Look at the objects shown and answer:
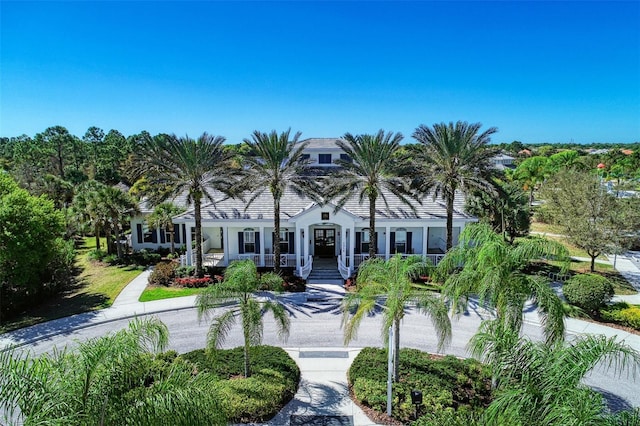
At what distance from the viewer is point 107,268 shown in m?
30.2

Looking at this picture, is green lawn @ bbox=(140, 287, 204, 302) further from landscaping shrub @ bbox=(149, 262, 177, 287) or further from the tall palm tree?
the tall palm tree

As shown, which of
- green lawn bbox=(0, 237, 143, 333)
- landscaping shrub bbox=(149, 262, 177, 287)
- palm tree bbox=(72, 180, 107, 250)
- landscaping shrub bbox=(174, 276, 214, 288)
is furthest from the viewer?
palm tree bbox=(72, 180, 107, 250)

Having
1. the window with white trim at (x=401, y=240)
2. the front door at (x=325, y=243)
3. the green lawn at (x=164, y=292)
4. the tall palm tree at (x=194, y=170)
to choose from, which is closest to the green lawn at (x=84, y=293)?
the green lawn at (x=164, y=292)

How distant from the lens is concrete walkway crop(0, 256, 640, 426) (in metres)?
12.6

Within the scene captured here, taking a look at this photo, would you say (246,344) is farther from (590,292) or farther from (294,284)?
(590,292)

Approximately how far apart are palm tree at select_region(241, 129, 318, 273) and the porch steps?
143 inches

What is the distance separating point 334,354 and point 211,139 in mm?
16090

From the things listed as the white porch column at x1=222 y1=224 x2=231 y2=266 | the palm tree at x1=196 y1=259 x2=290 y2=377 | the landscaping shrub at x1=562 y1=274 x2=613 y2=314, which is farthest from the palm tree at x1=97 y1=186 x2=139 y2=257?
the landscaping shrub at x1=562 y1=274 x2=613 y2=314

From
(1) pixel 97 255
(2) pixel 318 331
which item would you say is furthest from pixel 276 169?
(1) pixel 97 255

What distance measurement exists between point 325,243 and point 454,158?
Answer: 11.4 metres

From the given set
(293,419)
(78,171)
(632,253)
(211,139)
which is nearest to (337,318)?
(293,419)

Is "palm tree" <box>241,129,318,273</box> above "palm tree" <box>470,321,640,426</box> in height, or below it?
above

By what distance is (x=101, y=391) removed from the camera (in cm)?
732

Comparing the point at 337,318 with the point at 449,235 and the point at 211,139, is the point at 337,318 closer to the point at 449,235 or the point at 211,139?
the point at 449,235
